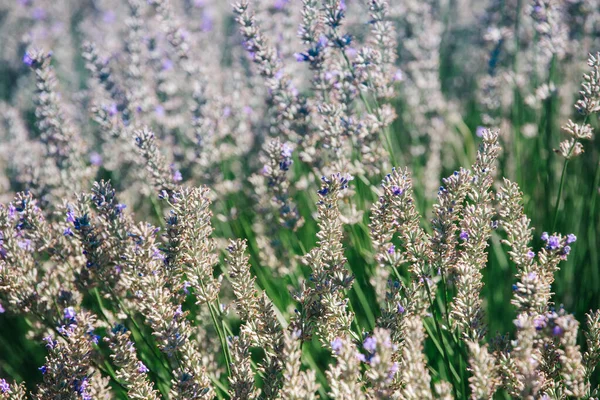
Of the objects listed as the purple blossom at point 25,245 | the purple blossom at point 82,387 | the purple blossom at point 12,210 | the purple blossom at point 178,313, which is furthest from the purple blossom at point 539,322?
the purple blossom at point 12,210

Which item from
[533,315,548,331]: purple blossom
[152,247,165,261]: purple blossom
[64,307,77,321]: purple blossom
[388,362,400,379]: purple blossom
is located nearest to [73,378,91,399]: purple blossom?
[64,307,77,321]: purple blossom

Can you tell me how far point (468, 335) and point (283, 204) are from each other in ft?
3.25

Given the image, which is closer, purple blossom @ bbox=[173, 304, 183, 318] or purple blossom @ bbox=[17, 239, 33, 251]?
purple blossom @ bbox=[173, 304, 183, 318]

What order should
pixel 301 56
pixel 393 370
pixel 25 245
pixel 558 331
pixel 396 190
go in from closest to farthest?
pixel 558 331, pixel 393 370, pixel 396 190, pixel 25 245, pixel 301 56

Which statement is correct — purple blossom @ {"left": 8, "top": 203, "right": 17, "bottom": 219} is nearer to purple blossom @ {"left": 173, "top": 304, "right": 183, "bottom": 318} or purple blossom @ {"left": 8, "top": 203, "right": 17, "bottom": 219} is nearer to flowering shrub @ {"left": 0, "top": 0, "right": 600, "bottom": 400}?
flowering shrub @ {"left": 0, "top": 0, "right": 600, "bottom": 400}

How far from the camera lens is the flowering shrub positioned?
146 cm

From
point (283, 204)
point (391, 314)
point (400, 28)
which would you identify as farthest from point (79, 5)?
point (391, 314)

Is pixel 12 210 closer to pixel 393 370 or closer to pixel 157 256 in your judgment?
pixel 157 256

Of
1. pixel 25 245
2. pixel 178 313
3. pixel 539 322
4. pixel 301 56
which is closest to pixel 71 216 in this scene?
pixel 25 245

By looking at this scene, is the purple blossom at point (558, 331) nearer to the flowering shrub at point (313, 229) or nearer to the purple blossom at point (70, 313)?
the flowering shrub at point (313, 229)

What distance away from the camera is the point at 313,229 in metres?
3.04

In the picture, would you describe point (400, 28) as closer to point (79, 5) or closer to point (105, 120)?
point (105, 120)

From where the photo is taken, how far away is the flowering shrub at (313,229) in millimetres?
1464

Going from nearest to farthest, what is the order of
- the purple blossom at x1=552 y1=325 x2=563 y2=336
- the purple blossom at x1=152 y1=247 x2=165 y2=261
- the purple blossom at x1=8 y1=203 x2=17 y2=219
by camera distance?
the purple blossom at x1=552 y1=325 x2=563 y2=336 < the purple blossom at x1=152 y1=247 x2=165 y2=261 < the purple blossom at x1=8 y1=203 x2=17 y2=219
